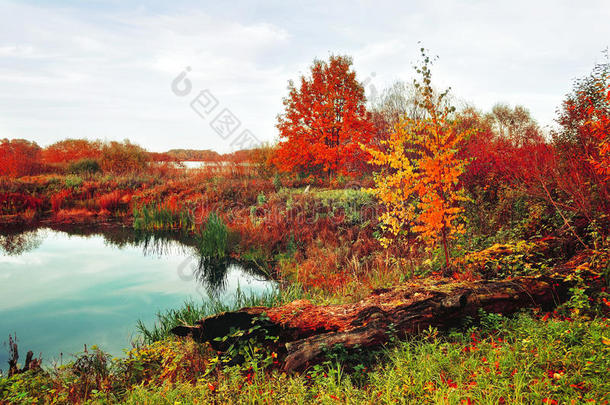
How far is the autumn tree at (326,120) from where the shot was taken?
18.2 meters

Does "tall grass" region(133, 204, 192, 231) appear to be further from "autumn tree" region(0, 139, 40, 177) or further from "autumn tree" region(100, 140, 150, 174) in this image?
"autumn tree" region(0, 139, 40, 177)

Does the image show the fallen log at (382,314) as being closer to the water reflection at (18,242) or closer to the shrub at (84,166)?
the water reflection at (18,242)

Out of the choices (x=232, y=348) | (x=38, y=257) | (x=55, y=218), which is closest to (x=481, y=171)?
(x=232, y=348)

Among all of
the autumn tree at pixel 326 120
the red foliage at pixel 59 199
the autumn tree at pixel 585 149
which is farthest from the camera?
the autumn tree at pixel 326 120

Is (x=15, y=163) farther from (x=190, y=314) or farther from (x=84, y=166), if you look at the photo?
(x=190, y=314)

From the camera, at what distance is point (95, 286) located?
7.86m

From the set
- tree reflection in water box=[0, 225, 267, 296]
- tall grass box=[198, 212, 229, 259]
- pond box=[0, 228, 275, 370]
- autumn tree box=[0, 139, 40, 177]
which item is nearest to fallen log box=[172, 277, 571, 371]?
pond box=[0, 228, 275, 370]

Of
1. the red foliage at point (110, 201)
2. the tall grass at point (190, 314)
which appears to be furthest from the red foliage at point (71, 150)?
the tall grass at point (190, 314)

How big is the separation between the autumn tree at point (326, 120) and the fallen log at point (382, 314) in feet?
47.0

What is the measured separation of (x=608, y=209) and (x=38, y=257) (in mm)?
13306

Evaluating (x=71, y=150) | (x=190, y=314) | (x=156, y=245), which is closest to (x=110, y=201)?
(x=156, y=245)

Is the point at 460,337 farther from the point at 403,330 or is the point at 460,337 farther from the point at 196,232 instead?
the point at 196,232

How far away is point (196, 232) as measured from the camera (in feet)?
38.0

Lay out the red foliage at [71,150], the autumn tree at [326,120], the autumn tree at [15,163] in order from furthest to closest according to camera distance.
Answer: the red foliage at [71,150] → the autumn tree at [15,163] → the autumn tree at [326,120]
